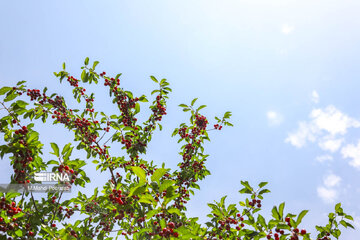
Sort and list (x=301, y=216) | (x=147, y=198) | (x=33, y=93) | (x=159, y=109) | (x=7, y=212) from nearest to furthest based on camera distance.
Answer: (x=147, y=198) → (x=301, y=216) → (x=7, y=212) → (x=33, y=93) → (x=159, y=109)

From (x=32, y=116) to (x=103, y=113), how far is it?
1.95m

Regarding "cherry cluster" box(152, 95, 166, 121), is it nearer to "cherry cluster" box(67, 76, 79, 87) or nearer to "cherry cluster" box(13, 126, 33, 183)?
"cherry cluster" box(67, 76, 79, 87)

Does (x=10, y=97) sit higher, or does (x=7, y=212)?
(x=10, y=97)

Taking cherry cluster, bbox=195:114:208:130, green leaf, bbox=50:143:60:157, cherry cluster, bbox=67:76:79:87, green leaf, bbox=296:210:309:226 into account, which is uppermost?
cherry cluster, bbox=67:76:79:87

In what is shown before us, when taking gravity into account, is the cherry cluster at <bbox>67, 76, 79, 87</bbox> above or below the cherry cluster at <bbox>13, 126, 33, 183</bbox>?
above

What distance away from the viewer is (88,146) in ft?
23.6

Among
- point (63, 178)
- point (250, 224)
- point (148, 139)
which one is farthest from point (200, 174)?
point (63, 178)

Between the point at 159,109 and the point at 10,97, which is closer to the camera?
the point at 10,97

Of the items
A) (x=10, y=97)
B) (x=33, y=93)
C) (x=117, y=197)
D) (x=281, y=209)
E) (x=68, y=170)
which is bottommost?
(x=281, y=209)

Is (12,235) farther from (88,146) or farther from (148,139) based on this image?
(148,139)

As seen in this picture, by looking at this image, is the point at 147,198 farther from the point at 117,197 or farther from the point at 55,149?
the point at 55,149

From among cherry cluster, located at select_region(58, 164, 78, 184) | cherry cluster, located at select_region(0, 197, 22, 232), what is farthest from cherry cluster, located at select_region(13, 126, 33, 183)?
cherry cluster, located at select_region(58, 164, 78, 184)

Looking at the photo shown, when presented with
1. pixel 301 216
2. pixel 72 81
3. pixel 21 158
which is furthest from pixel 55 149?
pixel 72 81

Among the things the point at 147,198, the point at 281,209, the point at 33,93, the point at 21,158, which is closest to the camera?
the point at 147,198
